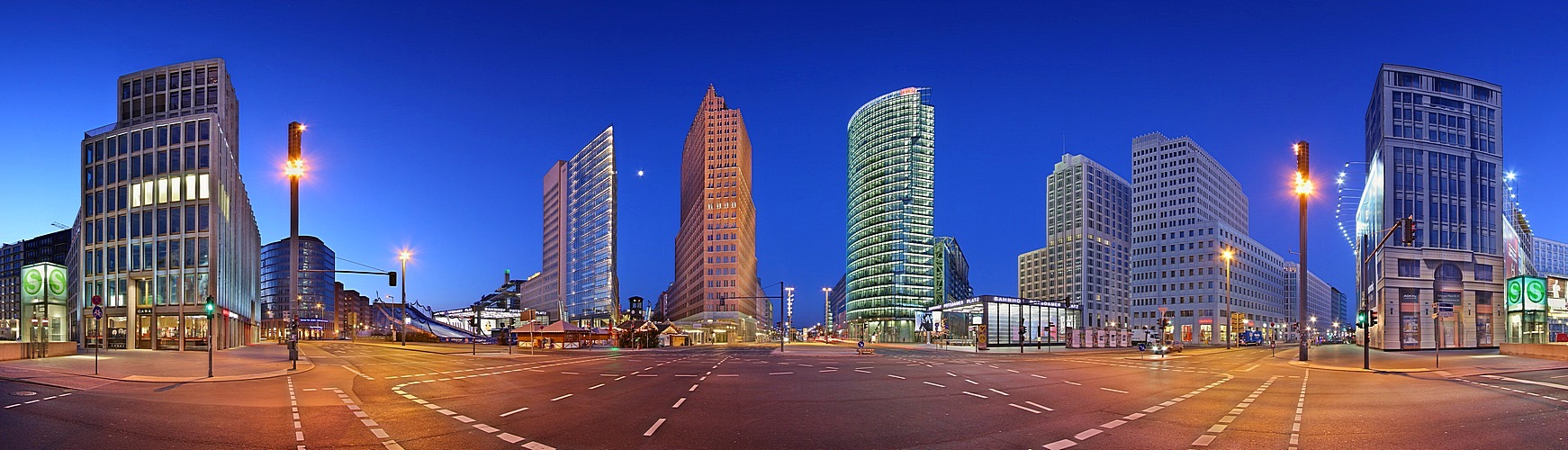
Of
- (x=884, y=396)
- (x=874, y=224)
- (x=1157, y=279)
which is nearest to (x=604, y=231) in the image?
(x=874, y=224)

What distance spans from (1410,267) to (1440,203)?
580cm

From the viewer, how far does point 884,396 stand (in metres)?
20.5

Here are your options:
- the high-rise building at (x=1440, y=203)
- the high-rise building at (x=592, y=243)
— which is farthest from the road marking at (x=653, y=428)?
the high-rise building at (x=592, y=243)

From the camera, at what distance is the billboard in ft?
166

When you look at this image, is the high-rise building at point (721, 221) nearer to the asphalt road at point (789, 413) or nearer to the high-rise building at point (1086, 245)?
the high-rise building at point (1086, 245)

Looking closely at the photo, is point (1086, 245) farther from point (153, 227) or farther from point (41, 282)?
point (41, 282)

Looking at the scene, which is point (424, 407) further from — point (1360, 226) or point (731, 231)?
point (731, 231)

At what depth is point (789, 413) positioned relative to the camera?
16.7 m

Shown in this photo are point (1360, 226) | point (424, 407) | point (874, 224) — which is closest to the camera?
point (424, 407)

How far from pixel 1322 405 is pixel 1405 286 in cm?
6303

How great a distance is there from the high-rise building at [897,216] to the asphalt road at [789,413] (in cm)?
14060

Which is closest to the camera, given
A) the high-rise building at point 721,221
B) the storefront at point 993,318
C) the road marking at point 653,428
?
the road marking at point 653,428

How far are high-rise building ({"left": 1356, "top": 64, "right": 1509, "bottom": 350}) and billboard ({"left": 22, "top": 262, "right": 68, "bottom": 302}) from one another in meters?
96.4

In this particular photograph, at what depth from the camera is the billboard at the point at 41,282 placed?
166ft
